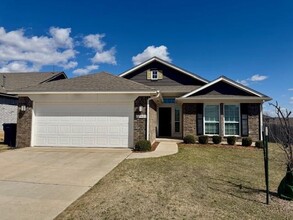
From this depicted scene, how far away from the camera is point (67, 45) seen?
21984mm

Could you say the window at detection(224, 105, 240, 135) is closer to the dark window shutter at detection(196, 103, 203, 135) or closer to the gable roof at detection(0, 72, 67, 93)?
the dark window shutter at detection(196, 103, 203, 135)

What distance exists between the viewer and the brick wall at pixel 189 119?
53.0 ft

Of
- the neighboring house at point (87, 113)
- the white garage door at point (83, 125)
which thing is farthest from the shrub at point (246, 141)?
the white garage door at point (83, 125)

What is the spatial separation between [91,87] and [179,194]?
862 centimetres

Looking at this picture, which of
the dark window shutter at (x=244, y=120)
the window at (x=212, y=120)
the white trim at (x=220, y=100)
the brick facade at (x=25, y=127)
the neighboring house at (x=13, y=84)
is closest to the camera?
the brick facade at (x=25, y=127)

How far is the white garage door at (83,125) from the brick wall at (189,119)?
5.66 metres

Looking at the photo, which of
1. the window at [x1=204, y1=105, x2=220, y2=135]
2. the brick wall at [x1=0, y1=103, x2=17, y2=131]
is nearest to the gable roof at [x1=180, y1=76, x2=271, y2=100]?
the window at [x1=204, y1=105, x2=220, y2=135]

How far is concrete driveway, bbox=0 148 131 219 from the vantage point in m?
4.52

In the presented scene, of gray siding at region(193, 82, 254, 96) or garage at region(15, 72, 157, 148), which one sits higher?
gray siding at region(193, 82, 254, 96)

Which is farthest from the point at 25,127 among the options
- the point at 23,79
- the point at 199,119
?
the point at 23,79

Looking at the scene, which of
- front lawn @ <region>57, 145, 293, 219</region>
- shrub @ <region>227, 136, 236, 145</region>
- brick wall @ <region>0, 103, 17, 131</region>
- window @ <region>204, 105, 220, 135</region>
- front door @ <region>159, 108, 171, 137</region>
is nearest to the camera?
front lawn @ <region>57, 145, 293, 219</region>

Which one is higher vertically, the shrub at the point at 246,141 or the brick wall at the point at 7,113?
the brick wall at the point at 7,113

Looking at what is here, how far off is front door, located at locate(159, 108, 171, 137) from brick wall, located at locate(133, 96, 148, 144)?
711 centimetres

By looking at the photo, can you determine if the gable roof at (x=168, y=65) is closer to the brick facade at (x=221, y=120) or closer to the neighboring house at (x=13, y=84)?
the brick facade at (x=221, y=120)
